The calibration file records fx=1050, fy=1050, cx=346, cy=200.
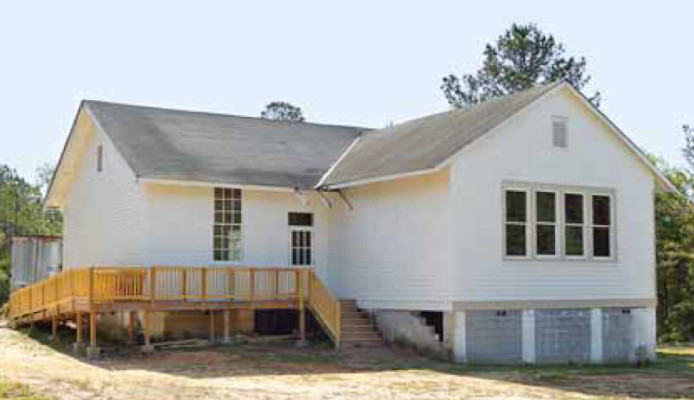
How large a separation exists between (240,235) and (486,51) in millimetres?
31154

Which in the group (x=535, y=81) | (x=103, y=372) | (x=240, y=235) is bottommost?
(x=103, y=372)

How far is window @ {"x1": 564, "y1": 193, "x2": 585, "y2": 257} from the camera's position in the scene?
88.2ft

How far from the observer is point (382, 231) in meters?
27.6

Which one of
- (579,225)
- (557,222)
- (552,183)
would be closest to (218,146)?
(552,183)

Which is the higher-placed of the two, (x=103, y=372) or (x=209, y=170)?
(x=209, y=170)

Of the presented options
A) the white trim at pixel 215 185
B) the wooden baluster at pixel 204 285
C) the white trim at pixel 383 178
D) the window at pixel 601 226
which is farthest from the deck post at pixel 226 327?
the window at pixel 601 226

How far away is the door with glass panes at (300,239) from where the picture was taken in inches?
1156

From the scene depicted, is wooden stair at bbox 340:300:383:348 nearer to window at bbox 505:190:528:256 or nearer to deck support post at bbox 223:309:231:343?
deck support post at bbox 223:309:231:343

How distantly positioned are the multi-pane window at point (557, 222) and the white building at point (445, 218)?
0.04 metres

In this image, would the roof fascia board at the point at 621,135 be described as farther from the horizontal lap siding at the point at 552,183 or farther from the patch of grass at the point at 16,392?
the patch of grass at the point at 16,392

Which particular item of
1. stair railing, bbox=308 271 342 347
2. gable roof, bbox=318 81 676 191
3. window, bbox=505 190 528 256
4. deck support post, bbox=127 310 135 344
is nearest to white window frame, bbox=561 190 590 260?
window, bbox=505 190 528 256

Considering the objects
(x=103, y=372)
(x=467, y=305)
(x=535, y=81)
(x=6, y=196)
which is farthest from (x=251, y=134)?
(x=6, y=196)

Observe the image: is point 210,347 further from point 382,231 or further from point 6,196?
point 6,196

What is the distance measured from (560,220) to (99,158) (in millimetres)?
13539
